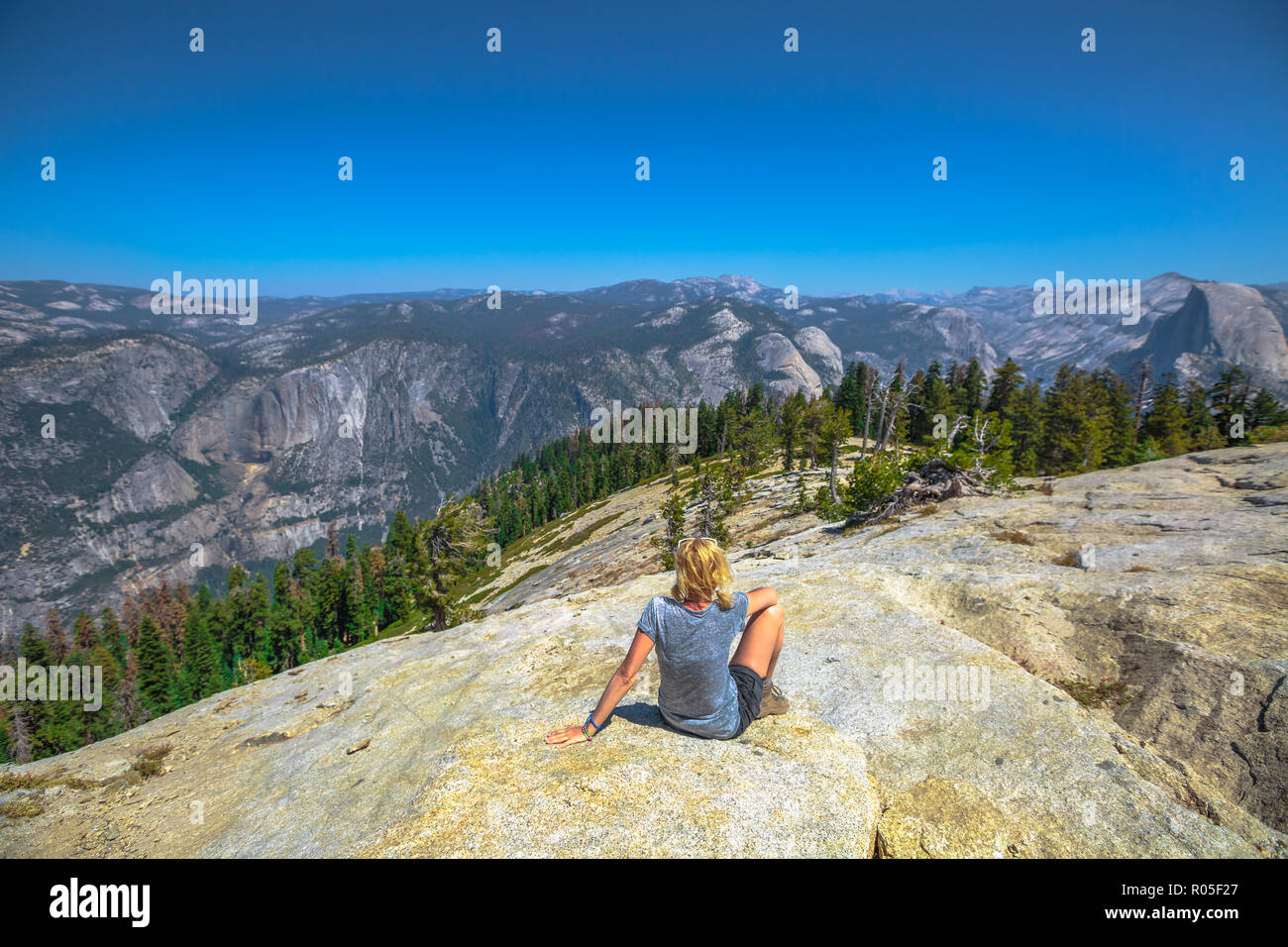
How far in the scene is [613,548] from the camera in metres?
68.5

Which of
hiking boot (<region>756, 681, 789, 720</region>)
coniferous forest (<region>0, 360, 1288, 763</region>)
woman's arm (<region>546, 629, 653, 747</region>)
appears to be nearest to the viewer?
woman's arm (<region>546, 629, 653, 747</region>)

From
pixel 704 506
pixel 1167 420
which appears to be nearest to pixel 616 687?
pixel 704 506

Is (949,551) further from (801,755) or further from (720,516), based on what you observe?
(720,516)

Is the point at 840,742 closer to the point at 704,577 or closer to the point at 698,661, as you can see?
the point at 698,661

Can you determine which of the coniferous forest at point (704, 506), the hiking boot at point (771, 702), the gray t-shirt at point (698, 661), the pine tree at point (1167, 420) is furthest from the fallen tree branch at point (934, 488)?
the pine tree at point (1167, 420)

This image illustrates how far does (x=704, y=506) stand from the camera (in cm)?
5491

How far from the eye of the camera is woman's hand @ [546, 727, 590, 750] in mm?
7637

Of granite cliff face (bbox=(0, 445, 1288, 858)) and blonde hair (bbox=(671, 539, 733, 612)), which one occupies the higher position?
blonde hair (bbox=(671, 539, 733, 612))

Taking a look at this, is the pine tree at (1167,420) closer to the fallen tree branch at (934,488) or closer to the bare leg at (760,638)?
the fallen tree branch at (934,488)

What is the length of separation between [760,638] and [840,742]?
2.22 m

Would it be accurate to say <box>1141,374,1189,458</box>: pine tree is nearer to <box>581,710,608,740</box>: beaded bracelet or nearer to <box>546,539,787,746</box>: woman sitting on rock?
<box>546,539,787,746</box>: woman sitting on rock

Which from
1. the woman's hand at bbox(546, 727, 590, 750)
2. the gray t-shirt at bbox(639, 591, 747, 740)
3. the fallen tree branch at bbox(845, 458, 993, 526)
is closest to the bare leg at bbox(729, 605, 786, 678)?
the gray t-shirt at bbox(639, 591, 747, 740)

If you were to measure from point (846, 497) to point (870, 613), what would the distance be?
968 inches
